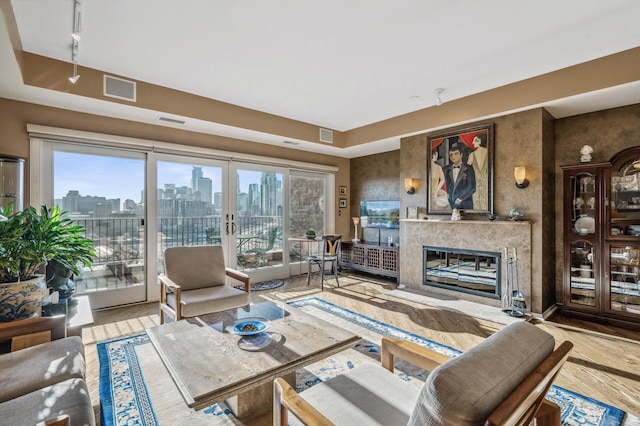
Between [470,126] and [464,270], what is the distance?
6.76 ft

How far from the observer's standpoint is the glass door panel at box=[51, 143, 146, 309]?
147 inches

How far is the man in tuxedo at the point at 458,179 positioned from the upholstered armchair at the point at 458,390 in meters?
3.36

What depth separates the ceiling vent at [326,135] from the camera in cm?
557

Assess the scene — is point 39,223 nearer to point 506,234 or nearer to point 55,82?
point 55,82

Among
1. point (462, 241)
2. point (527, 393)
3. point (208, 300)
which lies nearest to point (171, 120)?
point (208, 300)

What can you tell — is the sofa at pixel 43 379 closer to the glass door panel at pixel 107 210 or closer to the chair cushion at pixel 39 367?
the chair cushion at pixel 39 367

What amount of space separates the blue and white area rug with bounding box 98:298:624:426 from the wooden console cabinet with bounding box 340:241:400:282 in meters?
2.19

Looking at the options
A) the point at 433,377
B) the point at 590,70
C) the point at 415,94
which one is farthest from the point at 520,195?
the point at 433,377

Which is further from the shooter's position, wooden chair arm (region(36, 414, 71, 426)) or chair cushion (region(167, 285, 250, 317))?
chair cushion (region(167, 285, 250, 317))

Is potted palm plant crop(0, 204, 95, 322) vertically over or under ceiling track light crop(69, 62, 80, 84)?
under

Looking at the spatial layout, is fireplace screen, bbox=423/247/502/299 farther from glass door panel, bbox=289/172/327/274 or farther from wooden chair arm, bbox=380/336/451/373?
wooden chair arm, bbox=380/336/451/373

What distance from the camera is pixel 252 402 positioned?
197 cm

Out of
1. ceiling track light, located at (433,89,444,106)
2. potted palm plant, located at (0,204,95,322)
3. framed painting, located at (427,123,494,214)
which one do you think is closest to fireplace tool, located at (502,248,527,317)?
framed painting, located at (427,123,494,214)

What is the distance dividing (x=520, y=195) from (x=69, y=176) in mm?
5569
